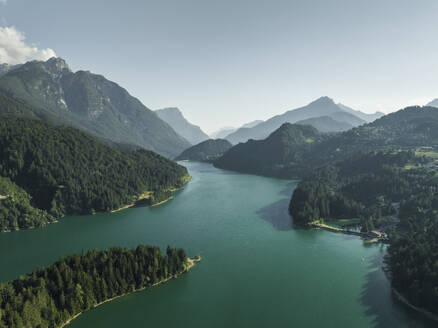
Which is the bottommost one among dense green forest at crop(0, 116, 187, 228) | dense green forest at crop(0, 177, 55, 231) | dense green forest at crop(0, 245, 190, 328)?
dense green forest at crop(0, 245, 190, 328)

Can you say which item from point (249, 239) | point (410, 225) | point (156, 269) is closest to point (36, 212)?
point (156, 269)

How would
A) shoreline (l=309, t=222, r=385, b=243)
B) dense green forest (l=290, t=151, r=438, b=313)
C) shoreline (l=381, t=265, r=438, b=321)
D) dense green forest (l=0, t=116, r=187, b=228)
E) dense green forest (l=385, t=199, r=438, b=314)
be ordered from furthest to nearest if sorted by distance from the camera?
dense green forest (l=0, t=116, r=187, b=228)
shoreline (l=309, t=222, r=385, b=243)
dense green forest (l=290, t=151, r=438, b=313)
dense green forest (l=385, t=199, r=438, b=314)
shoreline (l=381, t=265, r=438, b=321)

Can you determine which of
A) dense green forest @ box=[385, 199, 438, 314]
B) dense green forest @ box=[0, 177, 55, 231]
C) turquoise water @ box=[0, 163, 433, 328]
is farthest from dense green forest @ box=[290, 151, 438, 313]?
dense green forest @ box=[0, 177, 55, 231]

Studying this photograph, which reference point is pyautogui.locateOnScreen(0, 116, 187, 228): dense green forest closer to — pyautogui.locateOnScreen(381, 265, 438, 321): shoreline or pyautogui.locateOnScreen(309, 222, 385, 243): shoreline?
pyautogui.locateOnScreen(309, 222, 385, 243): shoreline

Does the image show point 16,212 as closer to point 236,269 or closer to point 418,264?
point 236,269

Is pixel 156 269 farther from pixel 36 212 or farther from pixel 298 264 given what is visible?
pixel 36 212

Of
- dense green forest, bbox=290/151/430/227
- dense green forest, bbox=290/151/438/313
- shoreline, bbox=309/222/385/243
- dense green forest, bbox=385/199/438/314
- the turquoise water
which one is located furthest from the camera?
dense green forest, bbox=290/151/430/227

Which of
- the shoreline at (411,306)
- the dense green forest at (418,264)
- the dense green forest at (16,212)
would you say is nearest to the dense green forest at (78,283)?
the shoreline at (411,306)

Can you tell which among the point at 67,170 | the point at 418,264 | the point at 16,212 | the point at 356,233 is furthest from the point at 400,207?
the point at 67,170
